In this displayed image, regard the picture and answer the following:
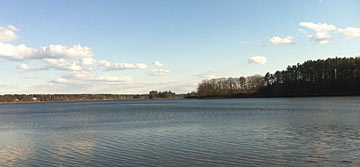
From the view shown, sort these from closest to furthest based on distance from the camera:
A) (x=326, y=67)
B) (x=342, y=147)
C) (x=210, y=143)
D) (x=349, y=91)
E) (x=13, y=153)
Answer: (x=342, y=147) < (x=13, y=153) < (x=210, y=143) < (x=349, y=91) < (x=326, y=67)

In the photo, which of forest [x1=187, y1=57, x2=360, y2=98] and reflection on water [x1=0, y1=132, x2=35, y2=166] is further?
forest [x1=187, y1=57, x2=360, y2=98]

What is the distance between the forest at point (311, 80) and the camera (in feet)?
356

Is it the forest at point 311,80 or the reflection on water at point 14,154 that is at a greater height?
the forest at point 311,80

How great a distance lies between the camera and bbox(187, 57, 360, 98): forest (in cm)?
10850

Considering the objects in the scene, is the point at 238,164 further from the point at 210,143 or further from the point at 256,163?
the point at 210,143

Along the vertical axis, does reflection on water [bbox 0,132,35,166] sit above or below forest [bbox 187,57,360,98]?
below

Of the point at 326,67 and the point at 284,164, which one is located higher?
the point at 326,67

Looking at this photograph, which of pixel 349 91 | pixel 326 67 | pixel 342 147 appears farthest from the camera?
pixel 326 67

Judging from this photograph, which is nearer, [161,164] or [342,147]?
[161,164]

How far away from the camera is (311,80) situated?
401 ft

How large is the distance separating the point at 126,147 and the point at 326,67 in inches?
4605

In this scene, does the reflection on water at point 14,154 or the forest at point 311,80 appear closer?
the reflection on water at point 14,154

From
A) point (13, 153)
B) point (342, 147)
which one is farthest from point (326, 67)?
point (13, 153)

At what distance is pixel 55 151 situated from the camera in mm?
15656
